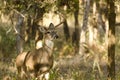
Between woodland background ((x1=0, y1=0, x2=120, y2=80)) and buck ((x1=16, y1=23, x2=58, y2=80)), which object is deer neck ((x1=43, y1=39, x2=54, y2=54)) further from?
woodland background ((x1=0, y1=0, x2=120, y2=80))

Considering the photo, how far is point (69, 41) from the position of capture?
30406mm

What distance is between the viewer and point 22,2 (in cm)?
1762

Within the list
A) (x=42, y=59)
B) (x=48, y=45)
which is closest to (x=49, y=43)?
(x=48, y=45)

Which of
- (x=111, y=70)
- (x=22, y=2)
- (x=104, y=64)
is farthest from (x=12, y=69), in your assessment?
(x=111, y=70)

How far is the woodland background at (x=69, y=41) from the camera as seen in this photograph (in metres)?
12.2

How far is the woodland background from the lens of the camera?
12.2 meters

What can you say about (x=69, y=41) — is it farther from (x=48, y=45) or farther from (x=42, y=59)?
(x=42, y=59)

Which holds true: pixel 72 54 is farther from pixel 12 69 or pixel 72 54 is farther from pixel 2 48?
pixel 12 69

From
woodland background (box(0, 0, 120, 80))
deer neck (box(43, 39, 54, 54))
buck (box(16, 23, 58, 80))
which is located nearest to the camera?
woodland background (box(0, 0, 120, 80))

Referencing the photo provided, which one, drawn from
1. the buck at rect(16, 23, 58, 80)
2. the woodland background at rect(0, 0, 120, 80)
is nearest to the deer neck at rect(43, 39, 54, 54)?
the buck at rect(16, 23, 58, 80)

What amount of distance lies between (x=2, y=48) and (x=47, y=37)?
1392cm

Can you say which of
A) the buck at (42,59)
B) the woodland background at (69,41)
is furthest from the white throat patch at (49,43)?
the woodland background at (69,41)

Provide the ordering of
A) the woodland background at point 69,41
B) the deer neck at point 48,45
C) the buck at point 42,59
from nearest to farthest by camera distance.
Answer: the woodland background at point 69,41
the buck at point 42,59
the deer neck at point 48,45

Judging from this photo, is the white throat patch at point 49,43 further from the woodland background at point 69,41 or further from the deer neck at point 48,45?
the woodland background at point 69,41
